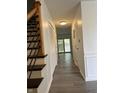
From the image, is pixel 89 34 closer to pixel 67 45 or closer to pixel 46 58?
pixel 46 58

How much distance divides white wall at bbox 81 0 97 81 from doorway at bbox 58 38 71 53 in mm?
10586

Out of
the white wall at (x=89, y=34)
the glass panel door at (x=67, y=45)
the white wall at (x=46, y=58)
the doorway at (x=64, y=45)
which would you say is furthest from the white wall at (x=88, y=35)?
the glass panel door at (x=67, y=45)

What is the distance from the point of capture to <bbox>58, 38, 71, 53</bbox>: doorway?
51.1 feet

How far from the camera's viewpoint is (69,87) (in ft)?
14.3

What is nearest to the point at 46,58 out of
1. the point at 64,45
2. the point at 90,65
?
the point at 90,65

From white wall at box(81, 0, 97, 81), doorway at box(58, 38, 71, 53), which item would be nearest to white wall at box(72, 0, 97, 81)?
white wall at box(81, 0, 97, 81)

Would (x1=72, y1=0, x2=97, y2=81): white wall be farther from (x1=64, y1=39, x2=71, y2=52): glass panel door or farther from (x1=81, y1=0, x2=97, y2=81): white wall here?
(x1=64, y1=39, x2=71, y2=52): glass panel door

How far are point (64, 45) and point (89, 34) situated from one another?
10947mm

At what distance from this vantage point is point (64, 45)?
1579 centimetres
